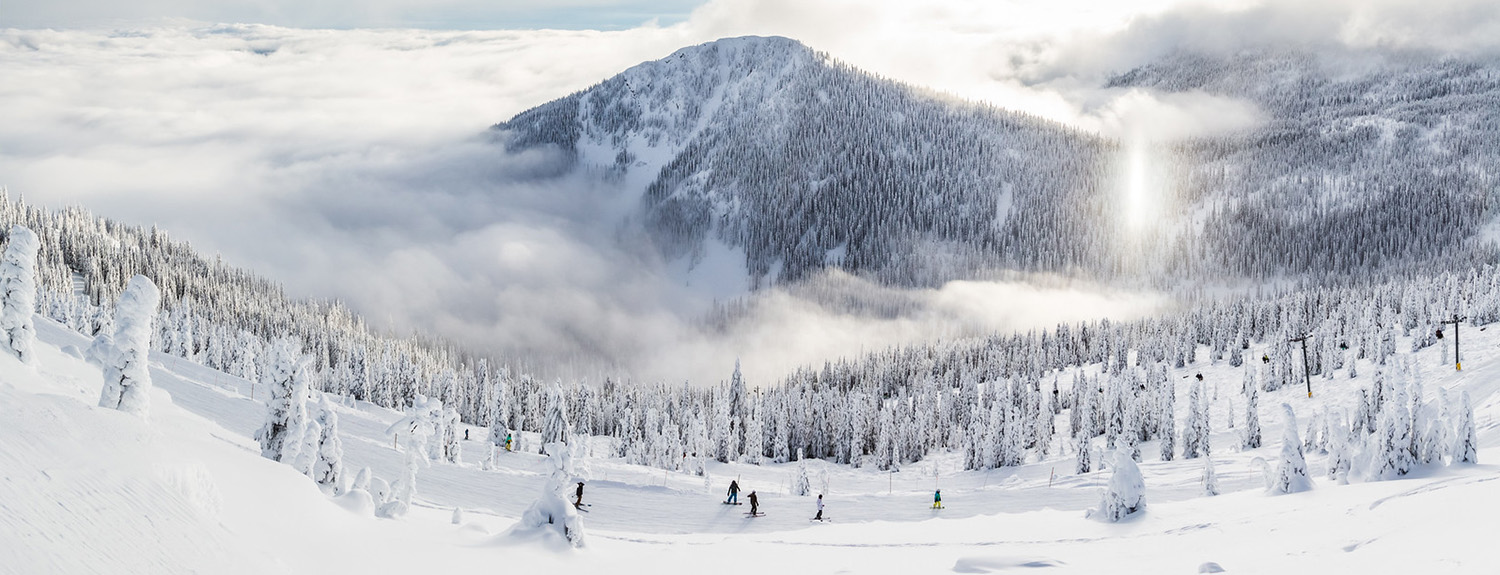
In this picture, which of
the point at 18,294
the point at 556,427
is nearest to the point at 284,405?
the point at 18,294

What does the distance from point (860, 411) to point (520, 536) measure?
299 ft

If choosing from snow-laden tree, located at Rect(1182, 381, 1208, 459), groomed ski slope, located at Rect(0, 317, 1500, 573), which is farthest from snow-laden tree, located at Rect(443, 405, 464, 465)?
snow-laden tree, located at Rect(1182, 381, 1208, 459)

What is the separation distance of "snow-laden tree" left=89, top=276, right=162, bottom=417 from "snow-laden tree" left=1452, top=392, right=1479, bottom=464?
139 feet

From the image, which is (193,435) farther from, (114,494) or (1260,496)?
(1260,496)

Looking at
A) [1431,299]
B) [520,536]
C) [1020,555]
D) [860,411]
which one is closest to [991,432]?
[860,411]

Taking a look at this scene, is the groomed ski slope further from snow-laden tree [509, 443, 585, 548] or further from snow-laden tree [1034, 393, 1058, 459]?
snow-laden tree [1034, 393, 1058, 459]

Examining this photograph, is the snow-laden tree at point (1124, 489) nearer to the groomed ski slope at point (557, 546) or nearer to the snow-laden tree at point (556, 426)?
the groomed ski slope at point (557, 546)

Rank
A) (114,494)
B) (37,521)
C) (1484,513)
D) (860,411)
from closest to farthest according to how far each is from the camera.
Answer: (37,521)
(114,494)
(1484,513)
(860,411)

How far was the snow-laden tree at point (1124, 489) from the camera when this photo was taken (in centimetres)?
3045

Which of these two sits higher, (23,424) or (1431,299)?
(1431,299)

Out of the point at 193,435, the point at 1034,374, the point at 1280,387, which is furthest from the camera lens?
the point at 1034,374

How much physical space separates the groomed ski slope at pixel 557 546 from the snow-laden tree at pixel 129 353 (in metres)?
0.98

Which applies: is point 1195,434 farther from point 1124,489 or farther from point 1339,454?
point 1124,489

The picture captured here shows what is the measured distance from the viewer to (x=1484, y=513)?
19.1 m
